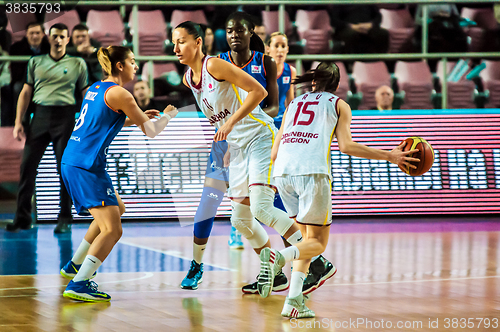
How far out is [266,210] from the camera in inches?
194

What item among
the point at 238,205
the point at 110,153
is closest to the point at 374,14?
the point at 110,153

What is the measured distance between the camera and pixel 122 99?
4715 millimetres

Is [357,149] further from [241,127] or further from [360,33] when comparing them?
[360,33]

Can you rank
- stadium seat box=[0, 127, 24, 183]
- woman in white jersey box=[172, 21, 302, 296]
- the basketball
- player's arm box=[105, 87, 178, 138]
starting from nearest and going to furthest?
the basketball → player's arm box=[105, 87, 178, 138] → woman in white jersey box=[172, 21, 302, 296] → stadium seat box=[0, 127, 24, 183]

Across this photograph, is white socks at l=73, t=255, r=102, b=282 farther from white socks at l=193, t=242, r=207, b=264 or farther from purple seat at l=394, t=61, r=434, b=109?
purple seat at l=394, t=61, r=434, b=109

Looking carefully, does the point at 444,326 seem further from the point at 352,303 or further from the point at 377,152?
the point at 377,152

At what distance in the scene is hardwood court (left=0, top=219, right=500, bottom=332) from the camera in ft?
13.6

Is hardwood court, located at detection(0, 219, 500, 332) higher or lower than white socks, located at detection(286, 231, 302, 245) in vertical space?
lower

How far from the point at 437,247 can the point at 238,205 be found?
10.5 ft

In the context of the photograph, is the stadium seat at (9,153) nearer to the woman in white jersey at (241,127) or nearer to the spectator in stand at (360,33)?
the spectator in stand at (360,33)

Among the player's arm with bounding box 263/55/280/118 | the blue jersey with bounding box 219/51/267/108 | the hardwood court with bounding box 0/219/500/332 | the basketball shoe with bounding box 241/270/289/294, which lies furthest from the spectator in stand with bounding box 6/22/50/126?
the basketball shoe with bounding box 241/270/289/294

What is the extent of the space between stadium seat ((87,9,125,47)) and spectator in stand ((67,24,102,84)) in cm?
18

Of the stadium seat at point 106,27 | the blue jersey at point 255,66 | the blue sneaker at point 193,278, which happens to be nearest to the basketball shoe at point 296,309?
the blue sneaker at point 193,278

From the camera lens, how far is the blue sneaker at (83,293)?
15.7ft
